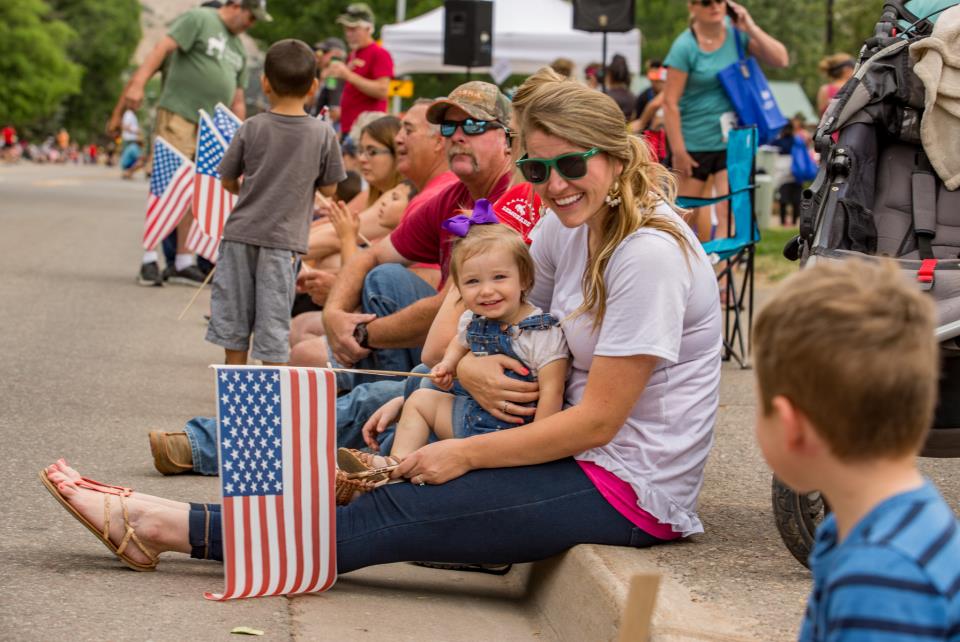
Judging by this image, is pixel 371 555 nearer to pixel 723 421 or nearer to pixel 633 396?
pixel 633 396

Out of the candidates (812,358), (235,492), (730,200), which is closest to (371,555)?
(235,492)

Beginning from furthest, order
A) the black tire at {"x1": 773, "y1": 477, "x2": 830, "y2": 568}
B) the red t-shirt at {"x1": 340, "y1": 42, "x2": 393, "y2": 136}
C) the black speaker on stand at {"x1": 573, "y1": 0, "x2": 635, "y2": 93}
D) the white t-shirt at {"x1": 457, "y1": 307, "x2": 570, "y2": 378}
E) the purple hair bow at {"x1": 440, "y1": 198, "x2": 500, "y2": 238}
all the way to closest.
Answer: the black speaker on stand at {"x1": 573, "y1": 0, "x2": 635, "y2": 93}, the red t-shirt at {"x1": 340, "y1": 42, "x2": 393, "y2": 136}, the purple hair bow at {"x1": 440, "y1": 198, "x2": 500, "y2": 238}, the white t-shirt at {"x1": 457, "y1": 307, "x2": 570, "y2": 378}, the black tire at {"x1": 773, "y1": 477, "x2": 830, "y2": 568}

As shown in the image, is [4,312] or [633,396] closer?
[633,396]

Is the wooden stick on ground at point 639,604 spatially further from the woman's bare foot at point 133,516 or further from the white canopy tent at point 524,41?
the white canopy tent at point 524,41

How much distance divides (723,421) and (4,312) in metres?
5.31

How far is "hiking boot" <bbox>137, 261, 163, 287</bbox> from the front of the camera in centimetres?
1170

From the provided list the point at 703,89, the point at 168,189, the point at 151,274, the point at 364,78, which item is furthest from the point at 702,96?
the point at 151,274

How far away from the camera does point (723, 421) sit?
6379 mm

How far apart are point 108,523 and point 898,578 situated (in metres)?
2.76

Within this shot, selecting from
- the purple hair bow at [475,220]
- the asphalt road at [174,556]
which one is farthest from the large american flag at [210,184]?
the purple hair bow at [475,220]

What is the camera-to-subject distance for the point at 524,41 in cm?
2075

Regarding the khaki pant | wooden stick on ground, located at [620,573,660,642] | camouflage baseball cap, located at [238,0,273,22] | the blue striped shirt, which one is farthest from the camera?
the khaki pant

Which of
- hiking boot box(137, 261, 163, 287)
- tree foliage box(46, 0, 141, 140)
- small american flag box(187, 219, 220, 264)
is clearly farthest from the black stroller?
tree foliage box(46, 0, 141, 140)

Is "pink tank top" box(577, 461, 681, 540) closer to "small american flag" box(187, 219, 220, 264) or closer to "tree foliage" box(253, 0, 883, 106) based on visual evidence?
"small american flag" box(187, 219, 220, 264)
